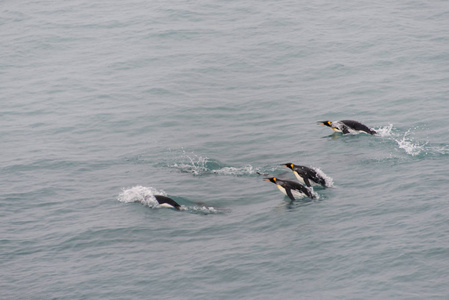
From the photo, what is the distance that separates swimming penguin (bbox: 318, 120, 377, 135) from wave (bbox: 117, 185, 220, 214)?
785cm

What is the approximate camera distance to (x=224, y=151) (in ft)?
80.5

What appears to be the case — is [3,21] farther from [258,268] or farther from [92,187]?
[258,268]

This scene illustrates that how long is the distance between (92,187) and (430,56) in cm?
2075

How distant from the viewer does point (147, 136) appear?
88.4ft

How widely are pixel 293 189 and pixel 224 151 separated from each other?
5127 millimetres

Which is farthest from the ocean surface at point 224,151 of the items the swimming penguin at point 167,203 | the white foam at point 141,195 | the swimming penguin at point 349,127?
the swimming penguin at point 349,127

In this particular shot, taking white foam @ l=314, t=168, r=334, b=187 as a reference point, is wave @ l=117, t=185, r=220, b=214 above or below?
below

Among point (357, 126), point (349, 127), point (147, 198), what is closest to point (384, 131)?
point (357, 126)

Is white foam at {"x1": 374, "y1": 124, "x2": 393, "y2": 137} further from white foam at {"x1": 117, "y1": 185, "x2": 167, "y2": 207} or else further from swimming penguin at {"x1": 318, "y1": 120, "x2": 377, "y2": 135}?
white foam at {"x1": 117, "y1": 185, "x2": 167, "y2": 207}

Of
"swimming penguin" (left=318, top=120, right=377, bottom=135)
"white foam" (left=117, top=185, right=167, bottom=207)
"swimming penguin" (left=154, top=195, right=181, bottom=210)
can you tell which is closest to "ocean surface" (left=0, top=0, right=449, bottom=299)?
"white foam" (left=117, top=185, right=167, bottom=207)

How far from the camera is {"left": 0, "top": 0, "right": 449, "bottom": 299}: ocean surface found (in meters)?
15.7

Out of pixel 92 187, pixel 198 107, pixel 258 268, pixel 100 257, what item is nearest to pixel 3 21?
pixel 198 107

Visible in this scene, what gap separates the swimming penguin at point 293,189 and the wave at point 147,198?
2.24 metres

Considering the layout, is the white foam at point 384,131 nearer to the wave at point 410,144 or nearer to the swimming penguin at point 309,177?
the wave at point 410,144
